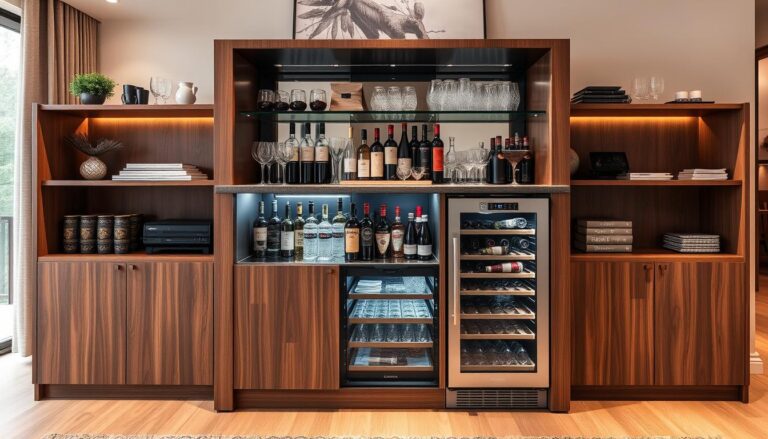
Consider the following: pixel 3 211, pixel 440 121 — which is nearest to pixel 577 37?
pixel 440 121

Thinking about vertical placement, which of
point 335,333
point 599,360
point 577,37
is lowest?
point 599,360

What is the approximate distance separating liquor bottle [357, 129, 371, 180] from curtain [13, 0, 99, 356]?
1.94m

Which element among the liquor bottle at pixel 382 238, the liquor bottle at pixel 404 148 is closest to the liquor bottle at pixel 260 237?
the liquor bottle at pixel 382 238

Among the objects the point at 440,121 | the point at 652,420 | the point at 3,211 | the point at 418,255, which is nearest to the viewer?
the point at 652,420

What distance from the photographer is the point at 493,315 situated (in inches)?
111

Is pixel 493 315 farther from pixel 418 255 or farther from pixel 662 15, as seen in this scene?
pixel 662 15

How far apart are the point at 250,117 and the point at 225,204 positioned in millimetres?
599

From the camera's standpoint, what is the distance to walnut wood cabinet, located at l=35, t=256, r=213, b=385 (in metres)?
2.86

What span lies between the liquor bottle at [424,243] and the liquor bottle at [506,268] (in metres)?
0.33

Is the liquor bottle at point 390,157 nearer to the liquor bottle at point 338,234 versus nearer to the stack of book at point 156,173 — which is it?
the liquor bottle at point 338,234

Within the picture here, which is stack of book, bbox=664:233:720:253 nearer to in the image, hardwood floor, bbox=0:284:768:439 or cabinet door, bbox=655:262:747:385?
cabinet door, bbox=655:262:747:385

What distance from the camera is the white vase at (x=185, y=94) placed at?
121 inches

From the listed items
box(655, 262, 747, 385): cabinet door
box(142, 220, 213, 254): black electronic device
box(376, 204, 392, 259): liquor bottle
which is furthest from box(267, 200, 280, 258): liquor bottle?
box(655, 262, 747, 385): cabinet door

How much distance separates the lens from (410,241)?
295cm
